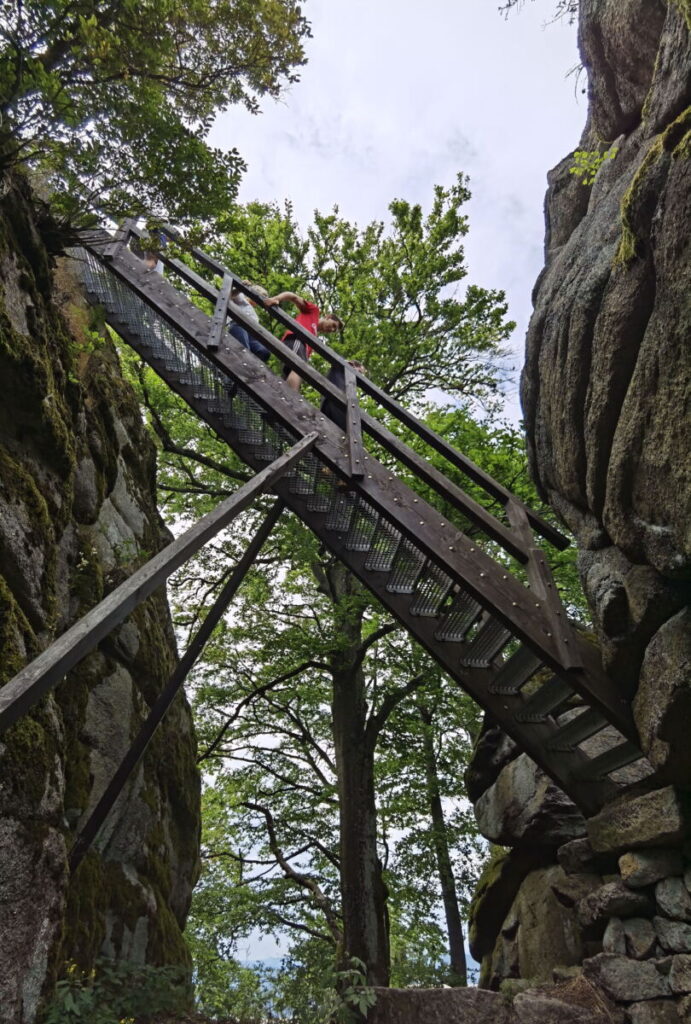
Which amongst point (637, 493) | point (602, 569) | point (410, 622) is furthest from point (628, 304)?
point (410, 622)

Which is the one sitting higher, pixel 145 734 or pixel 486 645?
pixel 486 645

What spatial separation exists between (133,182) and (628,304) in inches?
162

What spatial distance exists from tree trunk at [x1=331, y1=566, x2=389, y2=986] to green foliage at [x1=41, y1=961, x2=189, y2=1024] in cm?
370

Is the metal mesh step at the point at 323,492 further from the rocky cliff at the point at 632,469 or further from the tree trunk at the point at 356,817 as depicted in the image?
the tree trunk at the point at 356,817

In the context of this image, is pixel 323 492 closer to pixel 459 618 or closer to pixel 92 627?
pixel 459 618

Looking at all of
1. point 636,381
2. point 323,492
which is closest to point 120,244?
point 323,492

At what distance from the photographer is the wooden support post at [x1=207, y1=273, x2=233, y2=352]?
6.31 metres

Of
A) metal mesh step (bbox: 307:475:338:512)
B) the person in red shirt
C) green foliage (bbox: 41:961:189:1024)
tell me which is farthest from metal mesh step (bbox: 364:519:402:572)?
green foliage (bbox: 41:961:189:1024)

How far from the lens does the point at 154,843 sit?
20.7ft

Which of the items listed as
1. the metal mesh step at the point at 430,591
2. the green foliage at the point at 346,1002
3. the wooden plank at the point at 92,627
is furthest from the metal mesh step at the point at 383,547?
the green foliage at the point at 346,1002

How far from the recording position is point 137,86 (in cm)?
503

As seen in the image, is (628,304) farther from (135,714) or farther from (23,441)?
(135,714)

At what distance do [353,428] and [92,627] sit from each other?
3767mm

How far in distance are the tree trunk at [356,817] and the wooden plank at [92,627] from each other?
664 centimetres
